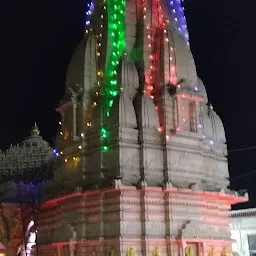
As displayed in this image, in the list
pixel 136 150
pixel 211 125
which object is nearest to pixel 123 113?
pixel 136 150

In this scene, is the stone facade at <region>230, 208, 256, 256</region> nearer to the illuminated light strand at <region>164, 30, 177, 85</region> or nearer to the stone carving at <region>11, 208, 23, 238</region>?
the illuminated light strand at <region>164, 30, 177, 85</region>

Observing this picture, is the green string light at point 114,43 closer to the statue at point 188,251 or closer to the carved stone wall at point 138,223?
the carved stone wall at point 138,223

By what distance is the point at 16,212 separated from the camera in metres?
25.5

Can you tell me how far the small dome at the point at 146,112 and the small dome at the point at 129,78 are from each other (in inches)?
23.8

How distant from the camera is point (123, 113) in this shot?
805 inches

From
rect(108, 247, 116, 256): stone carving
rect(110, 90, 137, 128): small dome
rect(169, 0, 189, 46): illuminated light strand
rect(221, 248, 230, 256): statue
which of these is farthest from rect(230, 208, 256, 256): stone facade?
rect(108, 247, 116, 256): stone carving

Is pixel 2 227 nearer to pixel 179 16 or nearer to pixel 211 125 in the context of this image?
pixel 211 125

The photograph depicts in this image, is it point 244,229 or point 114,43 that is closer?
point 114,43

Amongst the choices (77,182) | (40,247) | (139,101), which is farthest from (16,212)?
(139,101)

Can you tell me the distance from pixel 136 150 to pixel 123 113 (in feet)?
5.40

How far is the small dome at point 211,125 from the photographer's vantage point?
22500 mm

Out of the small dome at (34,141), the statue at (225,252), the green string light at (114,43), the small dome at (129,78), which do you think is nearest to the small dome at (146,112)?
the small dome at (129,78)

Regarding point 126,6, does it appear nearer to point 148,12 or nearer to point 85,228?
point 148,12

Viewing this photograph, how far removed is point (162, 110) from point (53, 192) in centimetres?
629
